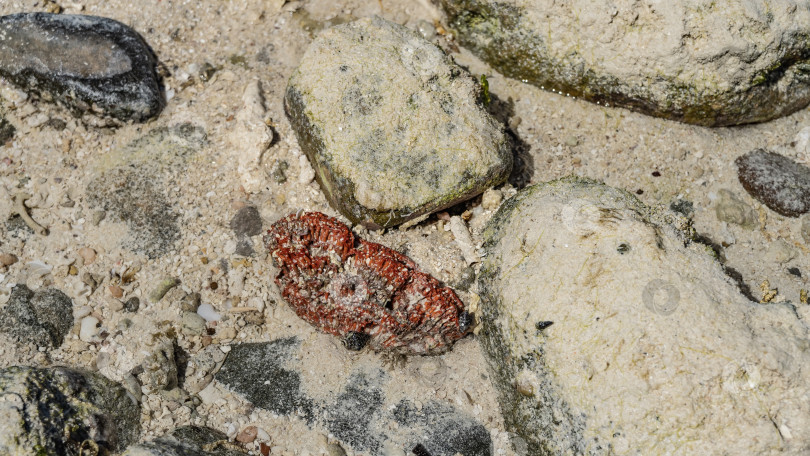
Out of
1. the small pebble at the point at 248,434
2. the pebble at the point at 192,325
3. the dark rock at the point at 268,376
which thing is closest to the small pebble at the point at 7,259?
the pebble at the point at 192,325

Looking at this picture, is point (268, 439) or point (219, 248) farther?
point (219, 248)

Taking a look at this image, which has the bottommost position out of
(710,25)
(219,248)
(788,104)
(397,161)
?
(219,248)

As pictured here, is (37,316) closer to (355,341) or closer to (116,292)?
(116,292)

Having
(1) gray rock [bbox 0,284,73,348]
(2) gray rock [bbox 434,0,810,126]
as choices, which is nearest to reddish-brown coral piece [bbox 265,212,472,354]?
(1) gray rock [bbox 0,284,73,348]

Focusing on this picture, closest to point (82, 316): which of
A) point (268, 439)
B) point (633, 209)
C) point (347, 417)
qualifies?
point (268, 439)

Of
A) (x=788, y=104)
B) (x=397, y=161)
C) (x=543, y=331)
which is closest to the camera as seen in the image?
(x=543, y=331)

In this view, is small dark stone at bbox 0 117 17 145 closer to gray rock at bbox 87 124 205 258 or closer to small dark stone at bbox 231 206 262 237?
gray rock at bbox 87 124 205 258

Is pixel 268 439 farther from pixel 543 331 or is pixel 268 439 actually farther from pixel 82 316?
pixel 543 331

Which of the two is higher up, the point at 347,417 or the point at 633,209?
the point at 633,209
